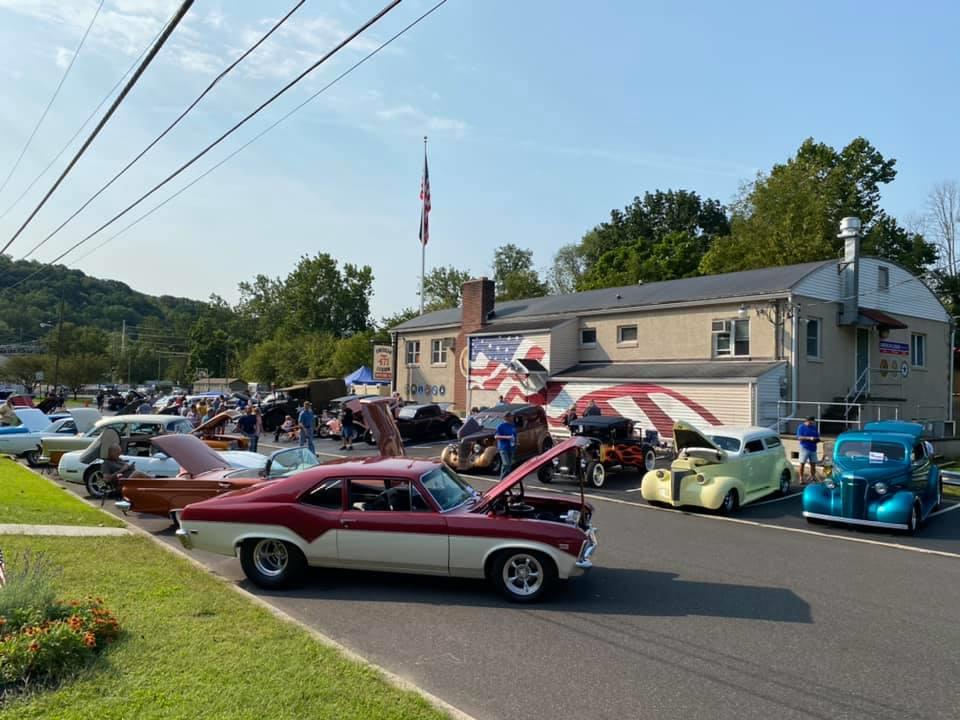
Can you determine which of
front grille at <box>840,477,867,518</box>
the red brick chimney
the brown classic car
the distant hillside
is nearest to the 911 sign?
the red brick chimney

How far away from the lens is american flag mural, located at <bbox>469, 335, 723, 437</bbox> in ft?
76.2

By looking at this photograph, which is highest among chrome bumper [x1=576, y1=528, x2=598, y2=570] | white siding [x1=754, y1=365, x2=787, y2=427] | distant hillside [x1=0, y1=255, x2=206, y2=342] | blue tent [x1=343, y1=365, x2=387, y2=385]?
distant hillside [x1=0, y1=255, x2=206, y2=342]

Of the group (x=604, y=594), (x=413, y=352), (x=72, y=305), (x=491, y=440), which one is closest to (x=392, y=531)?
(x=604, y=594)

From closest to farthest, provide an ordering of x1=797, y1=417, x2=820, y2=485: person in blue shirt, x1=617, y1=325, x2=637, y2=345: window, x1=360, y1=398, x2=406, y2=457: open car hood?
x1=360, y1=398, x2=406, y2=457: open car hood, x1=797, y1=417, x2=820, y2=485: person in blue shirt, x1=617, y1=325, x2=637, y2=345: window

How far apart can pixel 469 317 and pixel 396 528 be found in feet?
88.7

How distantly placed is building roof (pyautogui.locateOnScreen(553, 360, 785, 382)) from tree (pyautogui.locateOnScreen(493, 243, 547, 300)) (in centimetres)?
3906

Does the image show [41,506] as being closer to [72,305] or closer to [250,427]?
[250,427]

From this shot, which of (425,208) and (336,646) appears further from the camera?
(425,208)

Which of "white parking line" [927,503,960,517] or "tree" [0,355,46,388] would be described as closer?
"white parking line" [927,503,960,517]

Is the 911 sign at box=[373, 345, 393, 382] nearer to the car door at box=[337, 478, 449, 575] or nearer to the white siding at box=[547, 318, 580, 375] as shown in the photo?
the white siding at box=[547, 318, 580, 375]

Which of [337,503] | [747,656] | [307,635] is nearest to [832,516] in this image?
[747,656]

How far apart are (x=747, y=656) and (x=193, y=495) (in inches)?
316

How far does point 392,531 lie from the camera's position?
25.0 ft

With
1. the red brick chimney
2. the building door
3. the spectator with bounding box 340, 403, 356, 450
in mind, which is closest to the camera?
the spectator with bounding box 340, 403, 356, 450
